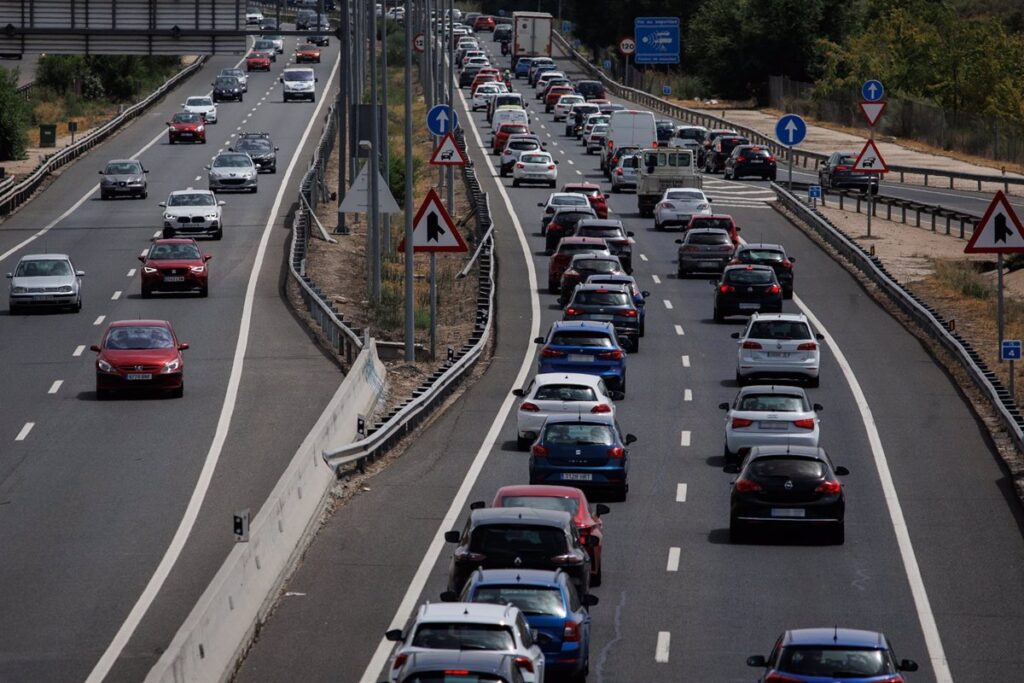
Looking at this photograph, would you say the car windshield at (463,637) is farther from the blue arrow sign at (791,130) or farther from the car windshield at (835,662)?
the blue arrow sign at (791,130)

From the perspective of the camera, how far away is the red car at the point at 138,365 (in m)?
35.5

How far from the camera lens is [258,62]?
13288 centimetres

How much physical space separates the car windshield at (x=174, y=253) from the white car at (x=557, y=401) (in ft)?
62.5

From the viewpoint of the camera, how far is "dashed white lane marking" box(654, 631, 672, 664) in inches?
762

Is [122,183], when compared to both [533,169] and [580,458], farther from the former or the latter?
[580,458]

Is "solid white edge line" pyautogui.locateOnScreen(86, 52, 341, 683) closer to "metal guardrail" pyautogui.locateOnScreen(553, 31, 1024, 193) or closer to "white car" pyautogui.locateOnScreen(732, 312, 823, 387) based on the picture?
"white car" pyautogui.locateOnScreen(732, 312, 823, 387)

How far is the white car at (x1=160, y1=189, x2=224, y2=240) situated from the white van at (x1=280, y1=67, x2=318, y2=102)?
51.1 metres

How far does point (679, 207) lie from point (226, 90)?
55.2 m

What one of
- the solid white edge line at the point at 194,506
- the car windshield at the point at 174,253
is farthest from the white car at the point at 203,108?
the car windshield at the point at 174,253

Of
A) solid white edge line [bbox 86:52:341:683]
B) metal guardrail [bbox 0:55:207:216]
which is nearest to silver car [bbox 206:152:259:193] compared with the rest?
metal guardrail [bbox 0:55:207:216]

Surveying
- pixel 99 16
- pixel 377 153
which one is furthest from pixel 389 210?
pixel 99 16

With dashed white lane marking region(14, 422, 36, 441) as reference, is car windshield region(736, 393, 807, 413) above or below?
above

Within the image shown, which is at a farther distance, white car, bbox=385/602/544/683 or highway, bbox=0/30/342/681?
highway, bbox=0/30/342/681

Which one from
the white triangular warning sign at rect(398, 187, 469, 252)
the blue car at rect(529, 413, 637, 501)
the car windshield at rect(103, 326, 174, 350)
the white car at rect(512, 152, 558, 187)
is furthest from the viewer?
the white car at rect(512, 152, 558, 187)
